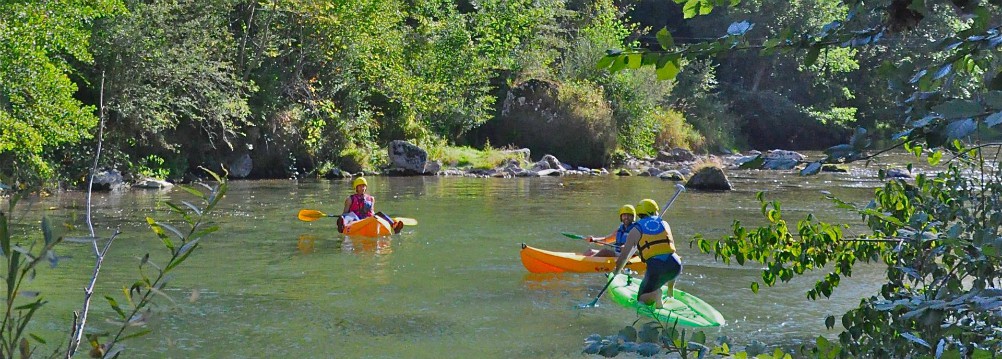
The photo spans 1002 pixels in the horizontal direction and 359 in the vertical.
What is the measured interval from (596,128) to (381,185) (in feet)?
30.4

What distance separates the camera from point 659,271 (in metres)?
8.52

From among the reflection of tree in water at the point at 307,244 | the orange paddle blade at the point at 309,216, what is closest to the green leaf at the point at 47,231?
the reflection of tree in water at the point at 307,244

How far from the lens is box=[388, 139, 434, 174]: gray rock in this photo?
2595cm

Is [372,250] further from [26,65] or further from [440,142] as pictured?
[440,142]

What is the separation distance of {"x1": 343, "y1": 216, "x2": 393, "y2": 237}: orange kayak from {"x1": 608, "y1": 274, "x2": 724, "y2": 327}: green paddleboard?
5.32m

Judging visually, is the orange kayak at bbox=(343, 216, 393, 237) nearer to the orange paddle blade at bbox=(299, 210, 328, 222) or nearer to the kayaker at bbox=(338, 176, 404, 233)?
the kayaker at bbox=(338, 176, 404, 233)

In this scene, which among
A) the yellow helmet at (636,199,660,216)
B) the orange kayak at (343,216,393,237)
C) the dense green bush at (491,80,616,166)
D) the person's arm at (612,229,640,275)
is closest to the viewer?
the person's arm at (612,229,640,275)

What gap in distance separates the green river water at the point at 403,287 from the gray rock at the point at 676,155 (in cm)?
1390

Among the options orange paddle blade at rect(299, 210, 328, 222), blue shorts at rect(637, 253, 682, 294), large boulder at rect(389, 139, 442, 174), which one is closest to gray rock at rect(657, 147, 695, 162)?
large boulder at rect(389, 139, 442, 174)

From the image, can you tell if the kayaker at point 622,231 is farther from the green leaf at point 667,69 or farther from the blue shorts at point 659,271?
the green leaf at point 667,69

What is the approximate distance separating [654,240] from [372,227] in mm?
5991

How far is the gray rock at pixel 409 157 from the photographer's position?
25953mm

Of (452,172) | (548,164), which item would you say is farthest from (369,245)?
(548,164)

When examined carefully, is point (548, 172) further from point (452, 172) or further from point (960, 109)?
point (960, 109)
